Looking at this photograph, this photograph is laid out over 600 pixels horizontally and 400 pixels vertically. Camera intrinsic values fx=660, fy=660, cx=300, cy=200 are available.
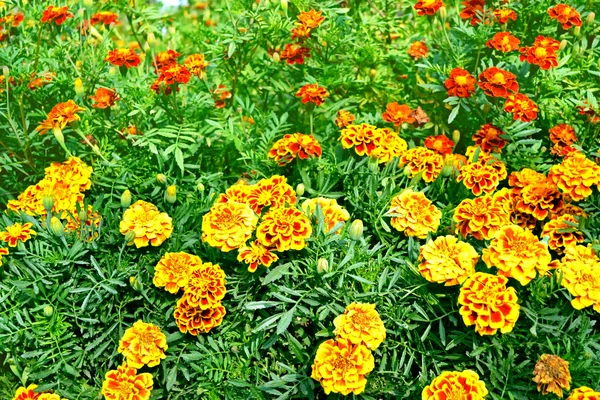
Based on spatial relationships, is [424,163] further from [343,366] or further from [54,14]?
[54,14]

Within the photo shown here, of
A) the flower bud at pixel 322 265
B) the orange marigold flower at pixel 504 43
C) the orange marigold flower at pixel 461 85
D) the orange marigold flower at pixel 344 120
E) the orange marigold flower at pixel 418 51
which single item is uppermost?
the orange marigold flower at pixel 504 43

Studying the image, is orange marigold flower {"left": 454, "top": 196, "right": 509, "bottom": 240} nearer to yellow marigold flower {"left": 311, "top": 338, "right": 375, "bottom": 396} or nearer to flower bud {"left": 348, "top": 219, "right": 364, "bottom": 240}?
flower bud {"left": 348, "top": 219, "right": 364, "bottom": 240}

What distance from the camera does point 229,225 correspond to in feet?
6.75

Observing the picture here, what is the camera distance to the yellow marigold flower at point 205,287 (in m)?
2.03

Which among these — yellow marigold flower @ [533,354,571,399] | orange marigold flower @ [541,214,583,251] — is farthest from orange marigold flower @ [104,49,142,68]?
yellow marigold flower @ [533,354,571,399]

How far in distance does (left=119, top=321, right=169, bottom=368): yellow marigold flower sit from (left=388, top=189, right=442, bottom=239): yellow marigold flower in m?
0.84

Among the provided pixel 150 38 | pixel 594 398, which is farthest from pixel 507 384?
pixel 150 38

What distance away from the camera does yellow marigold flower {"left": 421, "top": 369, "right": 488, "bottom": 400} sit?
1803 mm

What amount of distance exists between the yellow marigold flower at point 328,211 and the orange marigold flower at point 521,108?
759mm

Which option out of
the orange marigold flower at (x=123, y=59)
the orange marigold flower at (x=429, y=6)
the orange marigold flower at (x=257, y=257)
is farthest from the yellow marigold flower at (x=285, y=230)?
the orange marigold flower at (x=429, y=6)

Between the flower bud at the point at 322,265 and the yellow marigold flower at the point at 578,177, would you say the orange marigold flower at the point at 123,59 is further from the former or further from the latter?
the yellow marigold flower at the point at 578,177

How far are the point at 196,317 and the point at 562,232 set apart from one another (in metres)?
1.25

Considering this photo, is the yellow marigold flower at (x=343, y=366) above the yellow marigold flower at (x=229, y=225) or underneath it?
underneath

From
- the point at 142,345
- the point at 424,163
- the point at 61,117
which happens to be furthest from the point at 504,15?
the point at 142,345
